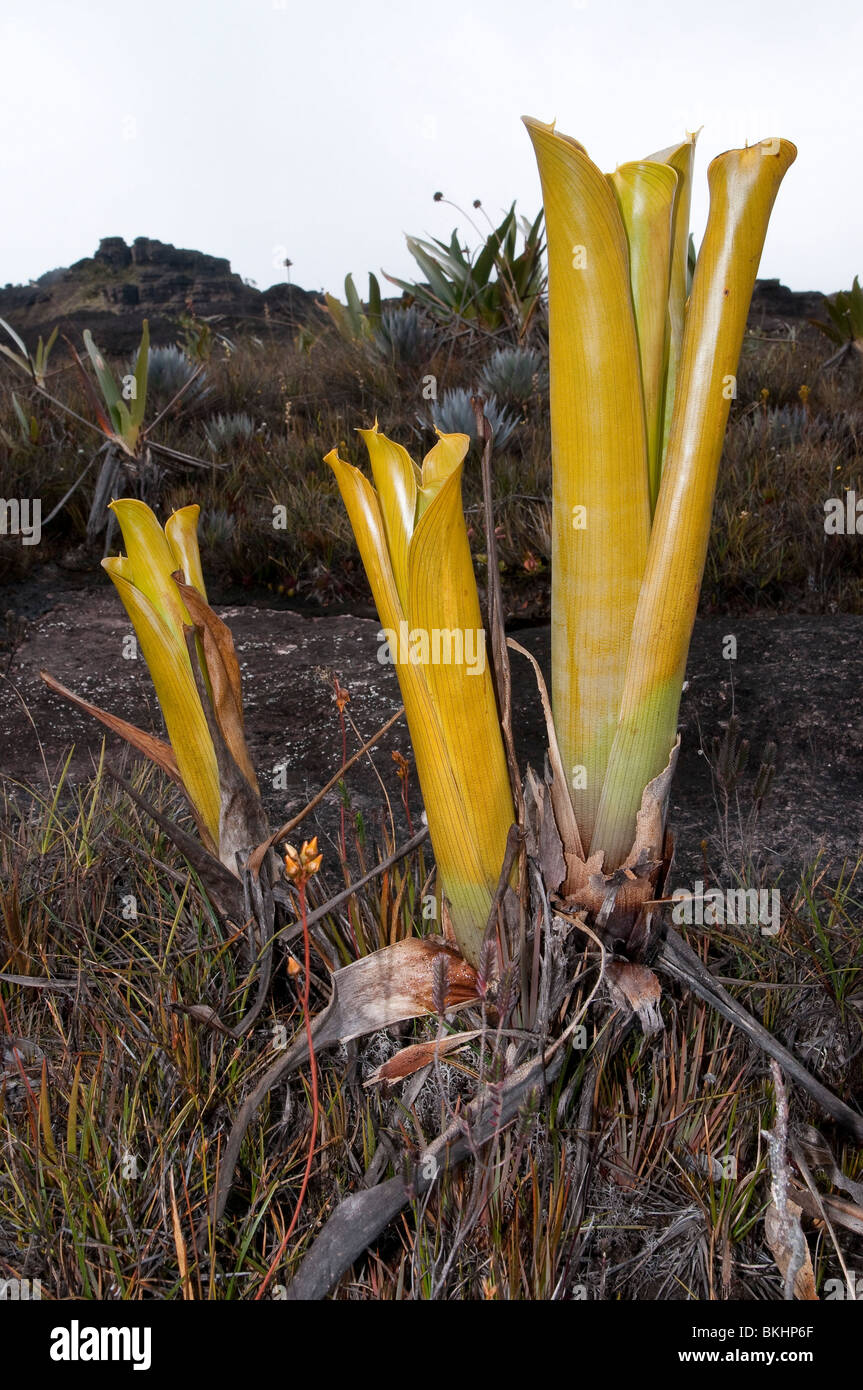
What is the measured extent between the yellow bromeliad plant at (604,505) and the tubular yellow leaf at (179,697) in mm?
356

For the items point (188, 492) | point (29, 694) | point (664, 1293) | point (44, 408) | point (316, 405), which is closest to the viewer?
point (664, 1293)

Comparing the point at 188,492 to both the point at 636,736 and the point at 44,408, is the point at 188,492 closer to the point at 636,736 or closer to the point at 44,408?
the point at 44,408

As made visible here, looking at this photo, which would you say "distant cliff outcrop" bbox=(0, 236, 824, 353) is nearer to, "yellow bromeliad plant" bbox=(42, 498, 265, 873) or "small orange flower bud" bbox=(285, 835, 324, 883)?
"yellow bromeliad plant" bbox=(42, 498, 265, 873)

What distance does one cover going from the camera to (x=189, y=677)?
1370 millimetres

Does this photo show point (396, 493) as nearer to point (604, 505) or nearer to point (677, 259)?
point (604, 505)

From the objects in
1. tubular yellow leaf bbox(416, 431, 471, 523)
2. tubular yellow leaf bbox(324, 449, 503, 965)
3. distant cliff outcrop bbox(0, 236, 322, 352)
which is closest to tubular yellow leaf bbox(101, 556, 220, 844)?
tubular yellow leaf bbox(324, 449, 503, 965)

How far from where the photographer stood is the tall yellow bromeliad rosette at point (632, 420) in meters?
1.04

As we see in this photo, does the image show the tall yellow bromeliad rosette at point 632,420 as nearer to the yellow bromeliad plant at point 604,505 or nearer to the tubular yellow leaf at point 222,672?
the yellow bromeliad plant at point 604,505

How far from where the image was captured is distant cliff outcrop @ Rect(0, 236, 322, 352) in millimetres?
14540

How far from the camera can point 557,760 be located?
1.18 meters

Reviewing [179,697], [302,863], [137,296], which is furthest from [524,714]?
[137,296]

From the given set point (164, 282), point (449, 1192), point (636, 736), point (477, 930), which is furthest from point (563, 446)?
point (164, 282)

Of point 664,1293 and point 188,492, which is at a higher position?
point 188,492
